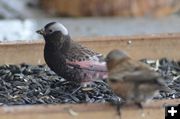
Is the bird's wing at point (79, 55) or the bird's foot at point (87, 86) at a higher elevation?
the bird's wing at point (79, 55)

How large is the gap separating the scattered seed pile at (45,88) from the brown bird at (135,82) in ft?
0.81

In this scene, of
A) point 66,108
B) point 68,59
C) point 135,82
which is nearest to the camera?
point 66,108

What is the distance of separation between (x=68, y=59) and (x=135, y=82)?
0.72m

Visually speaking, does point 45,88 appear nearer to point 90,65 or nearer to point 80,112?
point 90,65

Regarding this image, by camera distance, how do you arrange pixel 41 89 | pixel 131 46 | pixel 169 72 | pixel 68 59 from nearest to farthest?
pixel 68 59, pixel 41 89, pixel 169 72, pixel 131 46

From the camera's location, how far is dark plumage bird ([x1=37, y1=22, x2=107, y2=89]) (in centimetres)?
468

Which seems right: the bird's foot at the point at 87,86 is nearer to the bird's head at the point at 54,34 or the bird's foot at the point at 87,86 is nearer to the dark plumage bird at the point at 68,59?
the dark plumage bird at the point at 68,59

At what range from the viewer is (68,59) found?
15.4 feet

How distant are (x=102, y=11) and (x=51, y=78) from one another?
4.92 m

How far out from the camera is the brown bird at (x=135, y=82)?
4074 mm

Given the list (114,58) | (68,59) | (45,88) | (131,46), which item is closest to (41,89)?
(45,88)

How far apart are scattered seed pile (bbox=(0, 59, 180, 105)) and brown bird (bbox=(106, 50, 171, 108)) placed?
25 centimetres

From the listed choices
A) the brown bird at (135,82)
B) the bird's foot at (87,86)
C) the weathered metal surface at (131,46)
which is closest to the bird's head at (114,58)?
the brown bird at (135,82)

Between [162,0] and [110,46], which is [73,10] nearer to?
[162,0]
